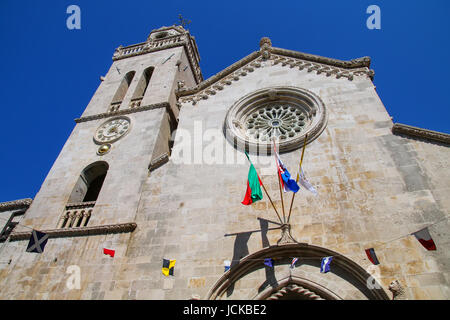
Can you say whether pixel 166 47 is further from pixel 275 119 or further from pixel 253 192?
pixel 253 192

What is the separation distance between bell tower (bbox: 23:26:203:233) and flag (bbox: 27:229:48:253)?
0.67 m

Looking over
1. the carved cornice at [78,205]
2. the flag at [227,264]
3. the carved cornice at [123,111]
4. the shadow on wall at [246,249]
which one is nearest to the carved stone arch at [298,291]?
the shadow on wall at [246,249]

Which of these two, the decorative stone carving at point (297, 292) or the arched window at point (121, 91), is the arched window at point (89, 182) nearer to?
the arched window at point (121, 91)

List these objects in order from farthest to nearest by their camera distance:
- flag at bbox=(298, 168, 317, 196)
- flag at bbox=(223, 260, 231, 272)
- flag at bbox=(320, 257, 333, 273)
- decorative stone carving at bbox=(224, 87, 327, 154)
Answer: decorative stone carving at bbox=(224, 87, 327, 154), flag at bbox=(298, 168, 317, 196), flag at bbox=(223, 260, 231, 272), flag at bbox=(320, 257, 333, 273)

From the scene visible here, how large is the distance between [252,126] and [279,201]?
4.13 m

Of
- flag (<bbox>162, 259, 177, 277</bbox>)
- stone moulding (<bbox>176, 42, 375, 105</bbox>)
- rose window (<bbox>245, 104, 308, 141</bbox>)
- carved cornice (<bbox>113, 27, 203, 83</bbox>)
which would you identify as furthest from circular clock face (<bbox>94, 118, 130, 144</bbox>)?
carved cornice (<bbox>113, 27, 203, 83</bbox>)

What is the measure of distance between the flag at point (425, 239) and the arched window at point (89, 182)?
430 inches

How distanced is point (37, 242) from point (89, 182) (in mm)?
4079

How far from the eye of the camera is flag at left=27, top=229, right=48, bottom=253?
9.91m

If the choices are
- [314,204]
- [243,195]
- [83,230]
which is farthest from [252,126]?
[83,230]

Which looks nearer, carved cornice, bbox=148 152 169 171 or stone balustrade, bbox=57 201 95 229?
stone balustrade, bbox=57 201 95 229

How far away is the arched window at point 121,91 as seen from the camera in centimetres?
1677

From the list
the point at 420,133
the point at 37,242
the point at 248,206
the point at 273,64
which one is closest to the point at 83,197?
the point at 37,242

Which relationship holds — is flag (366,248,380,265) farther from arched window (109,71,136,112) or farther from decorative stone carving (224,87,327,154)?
arched window (109,71,136,112)
